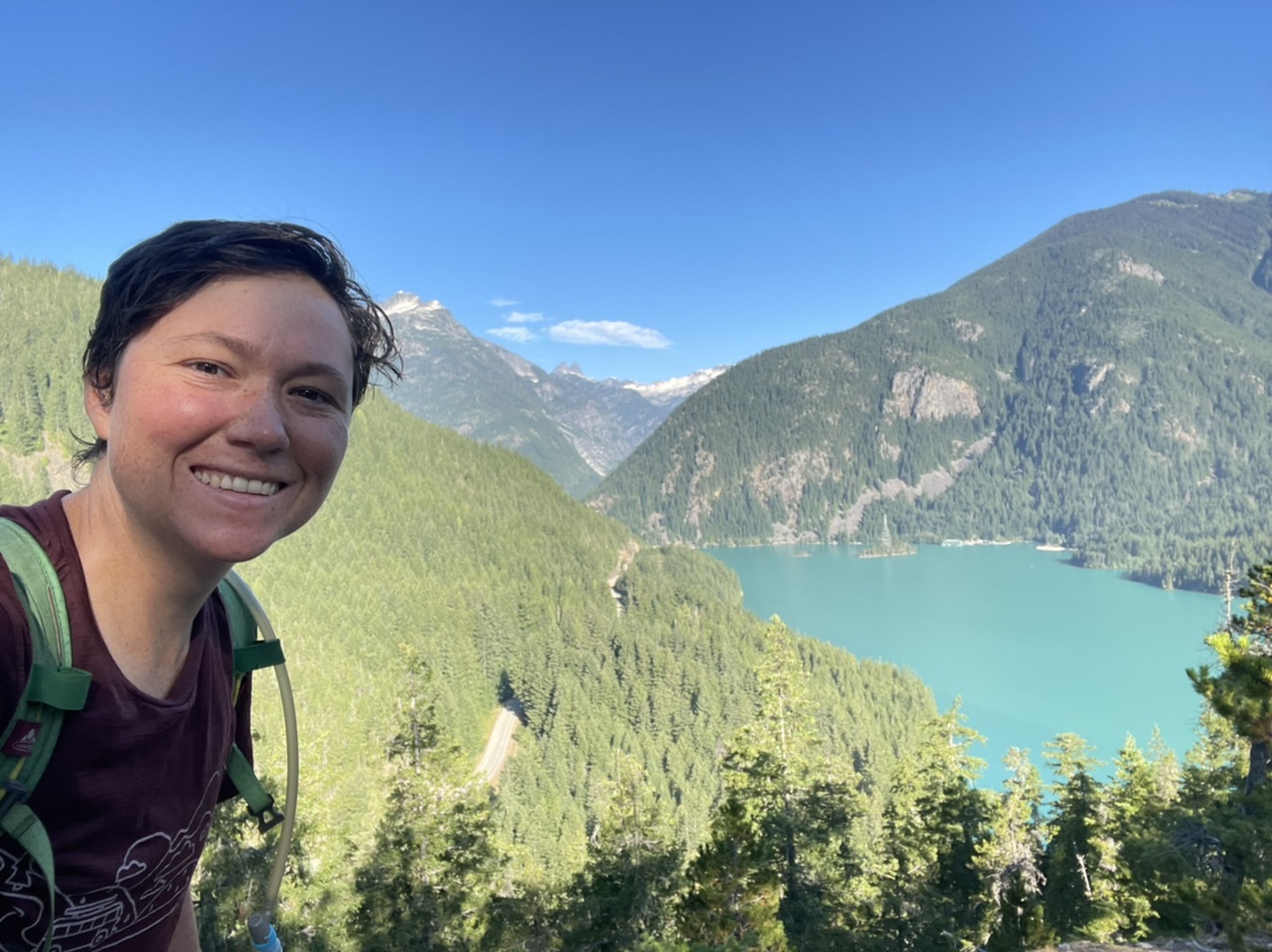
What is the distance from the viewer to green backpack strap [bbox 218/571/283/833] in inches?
53.7

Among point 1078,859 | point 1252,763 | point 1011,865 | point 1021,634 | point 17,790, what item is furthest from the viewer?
point 1021,634

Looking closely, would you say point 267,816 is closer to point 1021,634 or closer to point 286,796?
point 286,796

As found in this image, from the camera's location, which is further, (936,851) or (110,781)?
(936,851)

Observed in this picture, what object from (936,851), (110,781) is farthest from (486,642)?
(110,781)

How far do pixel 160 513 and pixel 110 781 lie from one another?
1.38 feet

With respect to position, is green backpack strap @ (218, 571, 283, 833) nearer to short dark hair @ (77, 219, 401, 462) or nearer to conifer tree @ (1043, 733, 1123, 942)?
short dark hair @ (77, 219, 401, 462)

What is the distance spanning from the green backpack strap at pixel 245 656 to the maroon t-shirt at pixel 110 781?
0.03 metres

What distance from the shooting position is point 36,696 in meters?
0.88

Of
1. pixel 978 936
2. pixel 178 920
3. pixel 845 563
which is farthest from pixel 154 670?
pixel 845 563

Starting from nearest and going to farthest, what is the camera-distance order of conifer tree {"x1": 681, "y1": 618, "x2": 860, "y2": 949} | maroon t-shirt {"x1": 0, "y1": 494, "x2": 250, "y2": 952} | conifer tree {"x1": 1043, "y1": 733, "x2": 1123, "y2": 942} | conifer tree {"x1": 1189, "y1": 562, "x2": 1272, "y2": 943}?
1. maroon t-shirt {"x1": 0, "y1": 494, "x2": 250, "y2": 952}
2. conifer tree {"x1": 1189, "y1": 562, "x2": 1272, "y2": 943}
3. conifer tree {"x1": 1043, "y1": 733, "x2": 1123, "y2": 942}
4. conifer tree {"x1": 681, "y1": 618, "x2": 860, "y2": 949}

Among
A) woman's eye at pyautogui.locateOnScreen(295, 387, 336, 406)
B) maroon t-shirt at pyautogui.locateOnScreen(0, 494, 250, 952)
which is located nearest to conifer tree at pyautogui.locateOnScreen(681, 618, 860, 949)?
maroon t-shirt at pyautogui.locateOnScreen(0, 494, 250, 952)

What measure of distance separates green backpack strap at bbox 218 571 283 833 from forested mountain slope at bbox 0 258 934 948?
40.5 feet

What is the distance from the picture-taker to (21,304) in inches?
3812

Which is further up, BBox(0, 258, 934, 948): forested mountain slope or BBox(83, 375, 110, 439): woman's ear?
BBox(83, 375, 110, 439): woman's ear
